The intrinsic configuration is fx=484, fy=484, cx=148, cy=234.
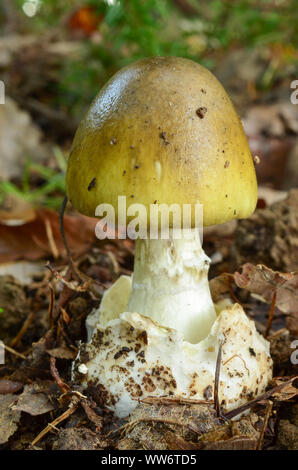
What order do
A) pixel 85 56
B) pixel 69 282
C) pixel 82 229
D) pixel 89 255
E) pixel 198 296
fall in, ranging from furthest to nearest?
1. pixel 85 56
2. pixel 82 229
3. pixel 89 255
4. pixel 69 282
5. pixel 198 296

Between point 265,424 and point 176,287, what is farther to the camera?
point 176,287

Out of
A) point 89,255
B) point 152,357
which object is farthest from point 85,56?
point 152,357

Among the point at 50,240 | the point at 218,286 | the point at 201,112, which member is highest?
the point at 201,112

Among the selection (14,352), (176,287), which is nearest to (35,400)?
(14,352)

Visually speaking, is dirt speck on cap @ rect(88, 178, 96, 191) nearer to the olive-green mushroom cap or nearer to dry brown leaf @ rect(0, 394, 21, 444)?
the olive-green mushroom cap

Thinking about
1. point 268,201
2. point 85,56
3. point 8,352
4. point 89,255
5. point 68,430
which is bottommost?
point 68,430

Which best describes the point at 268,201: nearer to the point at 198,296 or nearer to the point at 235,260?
the point at 235,260

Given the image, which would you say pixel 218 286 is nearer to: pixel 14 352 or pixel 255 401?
pixel 255 401
